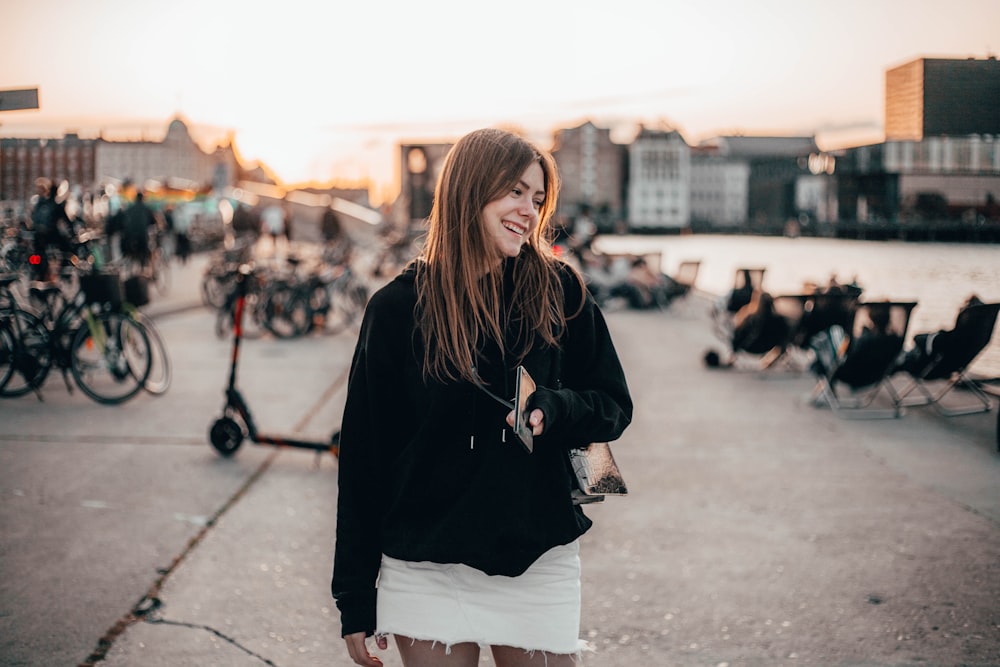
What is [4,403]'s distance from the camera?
314 inches

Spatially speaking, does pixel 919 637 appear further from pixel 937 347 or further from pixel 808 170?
pixel 808 170

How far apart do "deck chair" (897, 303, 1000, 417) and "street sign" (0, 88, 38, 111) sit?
259 inches

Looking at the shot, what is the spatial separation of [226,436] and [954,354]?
563 centimetres

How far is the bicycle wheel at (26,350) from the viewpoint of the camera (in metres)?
8.02

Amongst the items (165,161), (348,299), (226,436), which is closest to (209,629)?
(226,436)

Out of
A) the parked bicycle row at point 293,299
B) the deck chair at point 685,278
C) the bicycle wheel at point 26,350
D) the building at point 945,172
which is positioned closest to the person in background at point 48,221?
the parked bicycle row at point 293,299

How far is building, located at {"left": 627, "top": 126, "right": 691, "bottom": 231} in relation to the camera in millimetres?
156250

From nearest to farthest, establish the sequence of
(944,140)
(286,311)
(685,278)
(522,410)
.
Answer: (522,410), (944,140), (286,311), (685,278)

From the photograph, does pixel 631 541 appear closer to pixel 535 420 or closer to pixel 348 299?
pixel 535 420

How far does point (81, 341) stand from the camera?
316 inches

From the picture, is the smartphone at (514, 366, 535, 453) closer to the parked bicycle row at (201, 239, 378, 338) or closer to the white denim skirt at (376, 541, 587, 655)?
the white denim skirt at (376, 541, 587, 655)

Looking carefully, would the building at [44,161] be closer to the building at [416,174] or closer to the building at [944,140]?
the building at [944,140]

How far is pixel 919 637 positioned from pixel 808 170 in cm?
18370

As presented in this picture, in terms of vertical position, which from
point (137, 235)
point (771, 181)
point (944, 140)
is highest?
point (771, 181)
